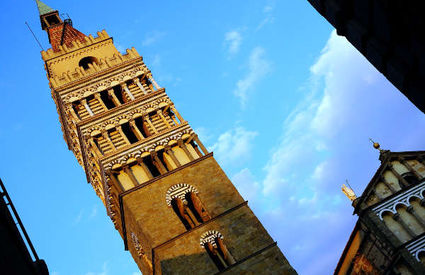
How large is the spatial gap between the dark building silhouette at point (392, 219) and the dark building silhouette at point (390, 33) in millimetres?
17932

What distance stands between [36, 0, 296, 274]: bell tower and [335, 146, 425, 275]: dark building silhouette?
396cm

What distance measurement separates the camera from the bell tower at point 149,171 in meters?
28.0

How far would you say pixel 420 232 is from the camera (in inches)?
1022

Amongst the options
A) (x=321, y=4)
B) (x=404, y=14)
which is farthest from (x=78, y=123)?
(x=404, y=14)

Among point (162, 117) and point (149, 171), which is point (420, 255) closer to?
point (149, 171)

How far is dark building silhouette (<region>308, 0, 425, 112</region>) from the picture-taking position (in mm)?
7551

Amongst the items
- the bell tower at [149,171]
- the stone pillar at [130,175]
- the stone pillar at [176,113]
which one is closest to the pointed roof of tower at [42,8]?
the bell tower at [149,171]

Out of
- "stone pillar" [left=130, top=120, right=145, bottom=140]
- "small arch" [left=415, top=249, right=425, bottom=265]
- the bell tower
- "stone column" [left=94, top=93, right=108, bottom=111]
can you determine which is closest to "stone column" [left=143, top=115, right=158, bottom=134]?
the bell tower

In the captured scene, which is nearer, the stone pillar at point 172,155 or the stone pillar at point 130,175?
the stone pillar at point 130,175

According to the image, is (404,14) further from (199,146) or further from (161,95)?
(161,95)

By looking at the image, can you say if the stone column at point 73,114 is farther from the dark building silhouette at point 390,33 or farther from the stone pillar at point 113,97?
the dark building silhouette at point 390,33

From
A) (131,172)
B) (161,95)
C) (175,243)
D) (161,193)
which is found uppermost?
(161,95)

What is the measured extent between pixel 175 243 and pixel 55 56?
17.5 meters

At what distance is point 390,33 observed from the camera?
819 centimetres
